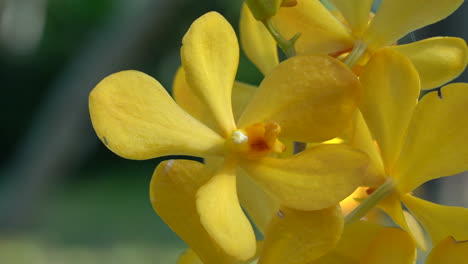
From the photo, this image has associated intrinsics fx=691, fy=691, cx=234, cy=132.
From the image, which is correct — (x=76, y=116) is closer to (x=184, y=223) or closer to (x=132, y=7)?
(x=132, y=7)

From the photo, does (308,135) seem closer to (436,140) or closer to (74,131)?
(436,140)

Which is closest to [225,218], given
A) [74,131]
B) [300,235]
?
[300,235]

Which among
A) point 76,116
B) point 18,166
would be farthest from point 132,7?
point 18,166

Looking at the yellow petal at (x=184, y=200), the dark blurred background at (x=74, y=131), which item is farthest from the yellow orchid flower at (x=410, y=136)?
the dark blurred background at (x=74, y=131)

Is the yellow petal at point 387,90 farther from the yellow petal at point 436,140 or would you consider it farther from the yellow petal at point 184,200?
the yellow petal at point 184,200

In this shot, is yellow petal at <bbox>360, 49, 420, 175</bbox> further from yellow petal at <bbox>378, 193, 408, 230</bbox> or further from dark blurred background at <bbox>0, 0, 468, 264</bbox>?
dark blurred background at <bbox>0, 0, 468, 264</bbox>

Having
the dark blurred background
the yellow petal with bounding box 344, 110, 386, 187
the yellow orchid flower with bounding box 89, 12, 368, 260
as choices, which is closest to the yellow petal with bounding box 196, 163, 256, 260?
the yellow orchid flower with bounding box 89, 12, 368, 260

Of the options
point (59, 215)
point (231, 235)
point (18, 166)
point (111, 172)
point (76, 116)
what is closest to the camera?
point (231, 235)
